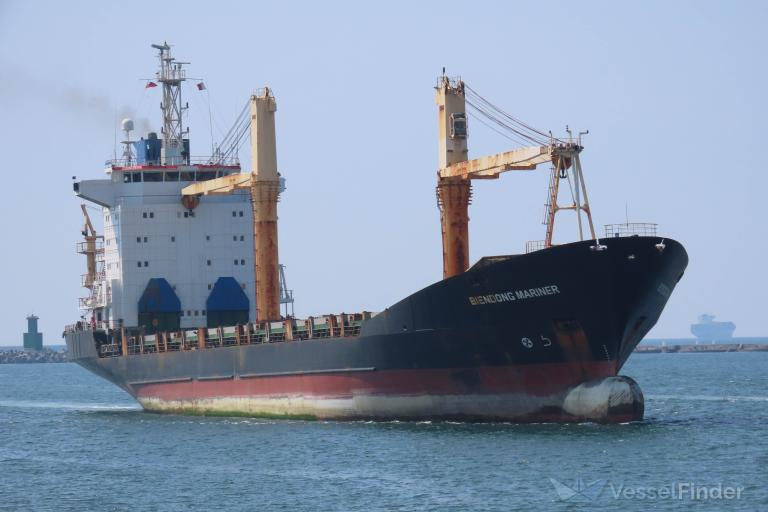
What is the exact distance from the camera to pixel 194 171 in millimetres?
55469

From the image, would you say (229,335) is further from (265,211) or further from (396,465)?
(396,465)

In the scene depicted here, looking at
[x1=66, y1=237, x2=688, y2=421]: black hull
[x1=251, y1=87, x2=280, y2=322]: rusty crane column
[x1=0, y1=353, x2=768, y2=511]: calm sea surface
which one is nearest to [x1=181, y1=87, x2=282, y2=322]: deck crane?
[x1=251, y1=87, x2=280, y2=322]: rusty crane column

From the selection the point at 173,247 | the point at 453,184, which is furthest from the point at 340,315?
the point at 173,247

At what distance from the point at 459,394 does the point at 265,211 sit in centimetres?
1454

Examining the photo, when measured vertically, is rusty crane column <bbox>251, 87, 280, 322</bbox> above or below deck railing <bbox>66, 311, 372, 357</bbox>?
above

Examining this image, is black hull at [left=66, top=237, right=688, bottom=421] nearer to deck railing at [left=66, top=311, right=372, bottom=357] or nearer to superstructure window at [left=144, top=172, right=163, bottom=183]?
deck railing at [left=66, top=311, right=372, bottom=357]

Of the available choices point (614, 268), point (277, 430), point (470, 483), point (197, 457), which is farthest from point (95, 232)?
point (470, 483)

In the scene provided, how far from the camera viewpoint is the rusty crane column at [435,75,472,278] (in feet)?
146

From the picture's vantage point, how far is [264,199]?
5069 cm

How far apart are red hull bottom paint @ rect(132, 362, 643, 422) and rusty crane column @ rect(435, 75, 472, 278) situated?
216 inches

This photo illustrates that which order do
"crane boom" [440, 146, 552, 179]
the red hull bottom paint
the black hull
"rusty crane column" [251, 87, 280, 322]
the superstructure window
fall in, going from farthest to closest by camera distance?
the superstructure window → "rusty crane column" [251, 87, 280, 322] → "crane boom" [440, 146, 552, 179] → the red hull bottom paint → the black hull

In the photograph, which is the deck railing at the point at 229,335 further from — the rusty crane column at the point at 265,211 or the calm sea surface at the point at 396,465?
the calm sea surface at the point at 396,465

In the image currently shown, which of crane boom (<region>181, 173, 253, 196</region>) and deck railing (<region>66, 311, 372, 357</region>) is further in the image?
crane boom (<region>181, 173, 253, 196</region>)

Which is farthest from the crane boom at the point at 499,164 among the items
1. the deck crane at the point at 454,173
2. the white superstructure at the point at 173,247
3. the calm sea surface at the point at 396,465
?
the white superstructure at the point at 173,247
